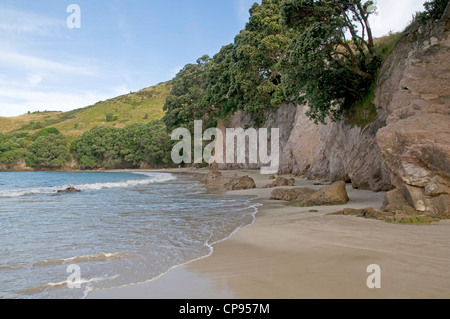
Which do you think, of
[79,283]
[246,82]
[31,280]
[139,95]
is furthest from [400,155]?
[139,95]

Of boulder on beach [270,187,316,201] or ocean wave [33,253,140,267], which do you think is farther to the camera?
boulder on beach [270,187,316,201]

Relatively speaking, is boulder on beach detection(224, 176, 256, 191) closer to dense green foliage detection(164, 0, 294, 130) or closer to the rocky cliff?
the rocky cliff

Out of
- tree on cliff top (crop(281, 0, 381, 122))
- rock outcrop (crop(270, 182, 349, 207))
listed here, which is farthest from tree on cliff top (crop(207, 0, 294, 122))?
rock outcrop (crop(270, 182, 349, 207))

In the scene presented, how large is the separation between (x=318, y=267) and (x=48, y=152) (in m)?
78.8

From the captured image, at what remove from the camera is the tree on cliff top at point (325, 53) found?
10.8 metres

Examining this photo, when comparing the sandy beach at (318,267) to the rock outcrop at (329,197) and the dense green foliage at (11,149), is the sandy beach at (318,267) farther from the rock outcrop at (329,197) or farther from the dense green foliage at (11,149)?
the dense green foliage at (11,149)

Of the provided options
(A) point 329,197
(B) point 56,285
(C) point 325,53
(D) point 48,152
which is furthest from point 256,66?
(D) point 48,152

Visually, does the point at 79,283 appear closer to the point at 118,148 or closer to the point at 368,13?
the point at 368,13

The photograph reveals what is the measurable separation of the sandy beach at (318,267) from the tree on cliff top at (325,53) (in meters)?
6.79

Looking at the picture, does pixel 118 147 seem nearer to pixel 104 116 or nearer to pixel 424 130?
pixel 104 116

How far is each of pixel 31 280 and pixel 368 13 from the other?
39.8 feet

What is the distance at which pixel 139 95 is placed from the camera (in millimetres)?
113562

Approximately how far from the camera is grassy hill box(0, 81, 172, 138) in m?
91.8

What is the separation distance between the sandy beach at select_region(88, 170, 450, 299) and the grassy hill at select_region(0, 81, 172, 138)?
87435 millimetres
